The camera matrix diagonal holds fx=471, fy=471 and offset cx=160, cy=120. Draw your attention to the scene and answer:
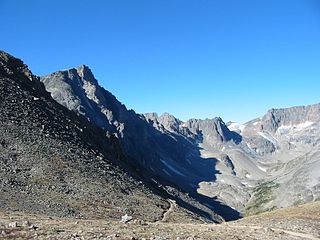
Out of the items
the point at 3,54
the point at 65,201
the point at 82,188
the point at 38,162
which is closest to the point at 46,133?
the point at 38,162

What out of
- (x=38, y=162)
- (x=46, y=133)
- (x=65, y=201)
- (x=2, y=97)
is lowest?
(x=65, y=201)

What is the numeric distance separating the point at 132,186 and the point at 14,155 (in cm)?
2447

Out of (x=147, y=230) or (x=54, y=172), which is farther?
(x=54, y=172)

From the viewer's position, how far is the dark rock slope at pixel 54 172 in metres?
72.3

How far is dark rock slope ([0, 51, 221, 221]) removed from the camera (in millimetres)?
72312

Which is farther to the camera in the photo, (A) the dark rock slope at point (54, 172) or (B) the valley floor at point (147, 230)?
(A) the dark rock slope at point (54, 172)

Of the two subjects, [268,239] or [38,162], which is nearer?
[268,239]

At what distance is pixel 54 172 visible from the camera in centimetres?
8481

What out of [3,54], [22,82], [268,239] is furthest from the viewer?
[3,54]

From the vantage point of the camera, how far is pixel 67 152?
94.8m

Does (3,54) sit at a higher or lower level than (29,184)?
higher

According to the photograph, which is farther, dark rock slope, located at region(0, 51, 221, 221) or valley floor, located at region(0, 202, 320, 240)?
dark rock slope, located at region(0, 51, 221, 221)

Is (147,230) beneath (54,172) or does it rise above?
beneath

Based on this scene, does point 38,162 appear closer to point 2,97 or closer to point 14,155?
point 14,155
